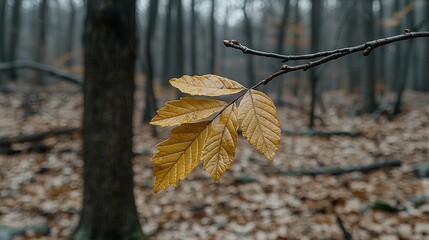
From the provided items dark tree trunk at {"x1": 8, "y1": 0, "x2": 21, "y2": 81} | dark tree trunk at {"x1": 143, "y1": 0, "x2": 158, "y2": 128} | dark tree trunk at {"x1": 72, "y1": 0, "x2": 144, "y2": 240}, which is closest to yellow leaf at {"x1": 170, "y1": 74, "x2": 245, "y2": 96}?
dark tree trunk at {"x1": 72, "y1": 0, "x2": 144, "y2": 240}

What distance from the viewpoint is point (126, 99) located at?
97.6 inches

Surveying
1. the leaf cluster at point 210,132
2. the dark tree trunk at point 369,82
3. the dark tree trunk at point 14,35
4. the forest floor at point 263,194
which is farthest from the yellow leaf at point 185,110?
the dark tree trunk at point 14,35

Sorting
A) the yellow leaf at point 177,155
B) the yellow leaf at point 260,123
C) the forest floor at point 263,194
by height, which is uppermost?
the yellow leaf at point 260,123

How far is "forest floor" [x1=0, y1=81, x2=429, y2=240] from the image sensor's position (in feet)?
9.75

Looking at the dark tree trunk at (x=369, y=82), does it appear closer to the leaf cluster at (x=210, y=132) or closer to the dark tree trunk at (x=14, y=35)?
the leaf cluster at (x=210, y=132)

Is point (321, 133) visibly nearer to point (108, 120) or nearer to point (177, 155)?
point (108, 120)

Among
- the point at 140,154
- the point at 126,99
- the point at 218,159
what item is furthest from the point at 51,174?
the point at 218,159

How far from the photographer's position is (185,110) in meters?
0.49

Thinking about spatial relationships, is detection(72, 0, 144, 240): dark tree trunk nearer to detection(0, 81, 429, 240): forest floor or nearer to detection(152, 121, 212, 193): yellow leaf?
detection(0, 81, 429, 240): forest floor

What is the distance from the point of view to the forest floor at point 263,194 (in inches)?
117

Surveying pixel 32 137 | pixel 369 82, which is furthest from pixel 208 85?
pixel 369 82

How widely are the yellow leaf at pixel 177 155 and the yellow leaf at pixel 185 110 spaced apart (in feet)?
0.05

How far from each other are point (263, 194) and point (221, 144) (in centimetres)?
342

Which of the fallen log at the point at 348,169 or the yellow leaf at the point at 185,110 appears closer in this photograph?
the yellow leaf at the point at 185,110
